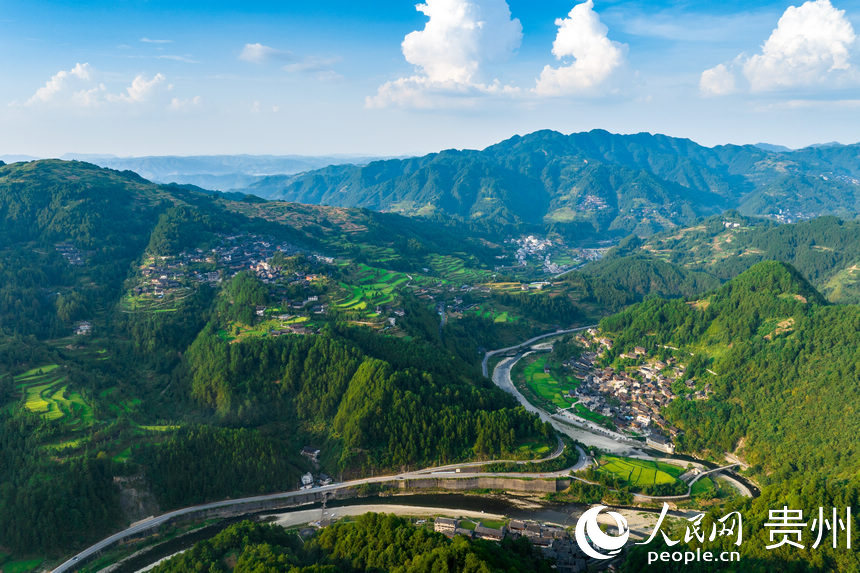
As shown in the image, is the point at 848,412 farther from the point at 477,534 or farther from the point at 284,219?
the point at 284,219

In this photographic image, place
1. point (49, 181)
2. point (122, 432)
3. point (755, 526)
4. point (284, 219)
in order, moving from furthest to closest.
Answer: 1. point (284, 219)
2. point (49, 181)
3. point (122, 432)
4. point (755, 526)

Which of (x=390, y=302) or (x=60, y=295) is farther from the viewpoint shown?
(x=390, y=302)

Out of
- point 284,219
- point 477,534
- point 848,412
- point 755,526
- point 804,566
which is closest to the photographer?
point 804,566

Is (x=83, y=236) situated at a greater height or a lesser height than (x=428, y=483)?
greater

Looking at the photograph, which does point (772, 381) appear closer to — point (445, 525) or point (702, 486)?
point (702, 486)

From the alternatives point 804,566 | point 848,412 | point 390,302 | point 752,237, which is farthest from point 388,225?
point 804,566

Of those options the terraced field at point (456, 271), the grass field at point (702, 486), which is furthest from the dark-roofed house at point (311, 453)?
the terraced field at point (456, 271)

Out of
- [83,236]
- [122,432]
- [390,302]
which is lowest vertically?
[122,432]
